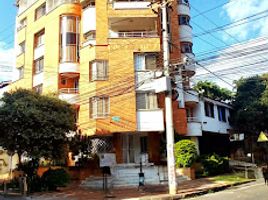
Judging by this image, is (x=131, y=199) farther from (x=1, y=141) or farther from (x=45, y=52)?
(x=45, y=52)

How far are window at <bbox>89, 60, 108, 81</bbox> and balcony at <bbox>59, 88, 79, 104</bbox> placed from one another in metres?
2.31

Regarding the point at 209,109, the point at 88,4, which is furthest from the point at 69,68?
the point at 209,109

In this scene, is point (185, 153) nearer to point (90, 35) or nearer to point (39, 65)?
point (90, 35)

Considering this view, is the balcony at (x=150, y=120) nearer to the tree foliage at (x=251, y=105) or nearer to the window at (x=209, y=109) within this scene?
the window at (x=209, y=109)

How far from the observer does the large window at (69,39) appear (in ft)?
101

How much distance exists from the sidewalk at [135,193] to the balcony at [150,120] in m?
4.87

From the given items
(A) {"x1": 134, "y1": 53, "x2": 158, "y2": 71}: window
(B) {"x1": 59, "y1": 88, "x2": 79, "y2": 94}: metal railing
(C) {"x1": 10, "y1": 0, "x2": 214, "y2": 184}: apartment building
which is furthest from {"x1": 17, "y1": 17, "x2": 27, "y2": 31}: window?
(A) {"x1": 134, "y1": 53, "x2": 158, "y2": 71}: window

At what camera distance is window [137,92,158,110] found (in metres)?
27.0

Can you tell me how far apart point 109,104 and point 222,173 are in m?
10.4

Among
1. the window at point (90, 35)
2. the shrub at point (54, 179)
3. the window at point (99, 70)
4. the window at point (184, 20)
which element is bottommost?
the shrub at point (54, 179)

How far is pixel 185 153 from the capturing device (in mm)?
25094

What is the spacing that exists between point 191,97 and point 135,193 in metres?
14.1

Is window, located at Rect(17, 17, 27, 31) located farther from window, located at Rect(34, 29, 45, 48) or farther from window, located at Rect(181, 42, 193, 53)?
window, located at Rect(181, 42, 193, 53)

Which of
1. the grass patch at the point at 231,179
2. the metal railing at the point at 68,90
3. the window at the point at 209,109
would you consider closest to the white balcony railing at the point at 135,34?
the metal railing at the point at 68,90
